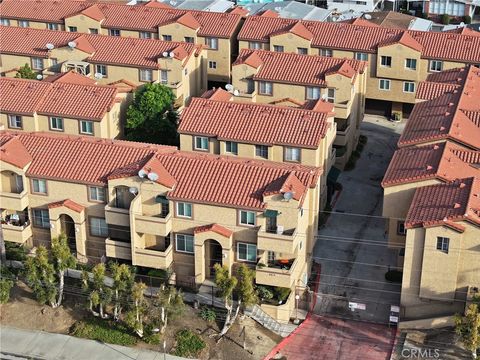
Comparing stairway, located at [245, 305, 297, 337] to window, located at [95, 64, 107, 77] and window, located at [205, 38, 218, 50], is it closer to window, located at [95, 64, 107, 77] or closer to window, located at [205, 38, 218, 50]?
window, located at [95, 64, 107, 77]

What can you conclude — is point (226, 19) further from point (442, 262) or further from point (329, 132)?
point (442, 262)

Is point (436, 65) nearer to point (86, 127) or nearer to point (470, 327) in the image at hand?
point (86, 127)

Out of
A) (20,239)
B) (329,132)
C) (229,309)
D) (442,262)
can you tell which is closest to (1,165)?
(20,239)

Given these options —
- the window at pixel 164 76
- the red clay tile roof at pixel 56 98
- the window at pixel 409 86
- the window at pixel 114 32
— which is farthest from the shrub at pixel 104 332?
the window at pixel 114 32

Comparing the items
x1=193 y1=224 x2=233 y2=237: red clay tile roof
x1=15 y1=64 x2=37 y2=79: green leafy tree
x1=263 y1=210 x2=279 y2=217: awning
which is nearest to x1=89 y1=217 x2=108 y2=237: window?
x1=193 y1=224 x2=233 y2=237: red clay tile roof

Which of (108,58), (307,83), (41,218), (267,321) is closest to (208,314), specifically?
(267,321)

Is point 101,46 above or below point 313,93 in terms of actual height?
above

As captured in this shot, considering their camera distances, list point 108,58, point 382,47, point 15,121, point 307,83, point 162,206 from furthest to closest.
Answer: point 382,47
point 108,58
point 307,83
point 15,121
point 162,206

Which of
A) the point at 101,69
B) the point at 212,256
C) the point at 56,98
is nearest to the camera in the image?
the point at 212,256
